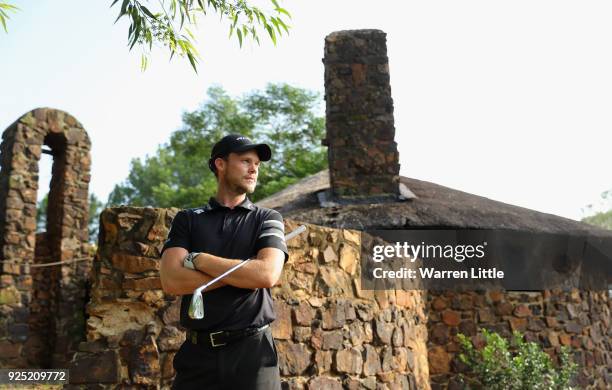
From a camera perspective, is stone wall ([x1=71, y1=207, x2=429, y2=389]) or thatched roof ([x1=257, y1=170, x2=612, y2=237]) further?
thatched roof ([x1=257, y1=170, x2=612, y2=237])

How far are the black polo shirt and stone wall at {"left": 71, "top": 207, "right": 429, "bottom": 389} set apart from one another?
119cm

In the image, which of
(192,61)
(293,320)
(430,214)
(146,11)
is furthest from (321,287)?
(430,214)

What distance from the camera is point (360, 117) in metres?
8.37

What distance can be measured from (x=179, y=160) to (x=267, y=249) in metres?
27.9

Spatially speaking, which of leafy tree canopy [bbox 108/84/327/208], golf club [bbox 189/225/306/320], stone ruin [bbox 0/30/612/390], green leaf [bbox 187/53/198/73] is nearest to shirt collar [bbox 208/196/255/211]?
golf club [bbox 189/225/306/320]

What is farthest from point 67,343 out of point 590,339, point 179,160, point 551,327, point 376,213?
point 179,160

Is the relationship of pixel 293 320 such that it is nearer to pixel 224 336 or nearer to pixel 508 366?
pixel 224 336

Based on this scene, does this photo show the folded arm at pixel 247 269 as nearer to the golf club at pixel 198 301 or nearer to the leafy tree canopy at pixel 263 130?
the golf club at pixel 198 301

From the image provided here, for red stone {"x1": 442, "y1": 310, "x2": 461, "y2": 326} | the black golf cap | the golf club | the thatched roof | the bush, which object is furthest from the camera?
the thatched roof

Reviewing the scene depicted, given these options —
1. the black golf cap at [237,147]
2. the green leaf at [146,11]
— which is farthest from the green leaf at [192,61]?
the black golf cap at [237,147]

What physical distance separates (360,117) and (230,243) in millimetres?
5927

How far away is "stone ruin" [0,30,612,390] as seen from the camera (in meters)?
3.80

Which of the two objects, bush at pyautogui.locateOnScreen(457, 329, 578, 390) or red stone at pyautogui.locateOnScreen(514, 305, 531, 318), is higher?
red stone at pyautogui.locateOnScreen(514, 305, 531, 318)

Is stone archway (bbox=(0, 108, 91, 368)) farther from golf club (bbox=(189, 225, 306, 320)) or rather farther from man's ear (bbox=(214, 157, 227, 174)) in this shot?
golf club (bbox=(189, 225, 306, 320))
